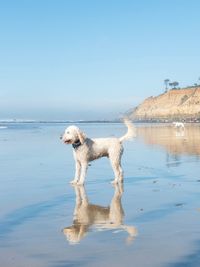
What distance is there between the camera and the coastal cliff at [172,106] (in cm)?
13200

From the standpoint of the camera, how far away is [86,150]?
10922 mm

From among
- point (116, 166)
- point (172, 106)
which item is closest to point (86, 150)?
point (116, 166)

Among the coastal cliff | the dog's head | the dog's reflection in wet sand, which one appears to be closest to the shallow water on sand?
the dog's reflection in wet sand

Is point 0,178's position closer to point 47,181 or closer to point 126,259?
point 47,181

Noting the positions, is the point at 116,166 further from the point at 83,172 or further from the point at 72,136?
the point at 72,136

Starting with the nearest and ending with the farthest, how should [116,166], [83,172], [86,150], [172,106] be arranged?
[83,172], [86,150], [116,166], [172,106]

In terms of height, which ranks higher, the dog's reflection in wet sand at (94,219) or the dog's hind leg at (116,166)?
the dog's hind leg at (116,166)

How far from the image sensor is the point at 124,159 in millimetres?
16391

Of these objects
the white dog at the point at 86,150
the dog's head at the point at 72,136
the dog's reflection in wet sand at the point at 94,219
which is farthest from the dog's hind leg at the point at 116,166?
the dog's reflection in wet sand at the point at 94,219

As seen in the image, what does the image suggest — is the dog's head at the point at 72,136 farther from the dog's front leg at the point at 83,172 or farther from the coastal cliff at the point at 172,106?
the coastal cliff at the point at 172,106

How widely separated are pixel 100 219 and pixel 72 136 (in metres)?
3.93

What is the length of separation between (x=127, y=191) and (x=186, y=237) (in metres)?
3.85

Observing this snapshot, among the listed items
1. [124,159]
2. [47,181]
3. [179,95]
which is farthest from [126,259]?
[179,95]

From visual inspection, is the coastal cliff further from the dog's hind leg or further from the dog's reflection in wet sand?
the dog's reflection in wet sand
